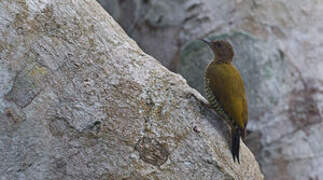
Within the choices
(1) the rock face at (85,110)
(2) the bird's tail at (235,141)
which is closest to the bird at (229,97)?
(2) the bird's tail at (235,141)

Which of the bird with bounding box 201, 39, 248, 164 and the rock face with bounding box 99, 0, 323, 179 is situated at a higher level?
the bird with bounding box 201, 39, 248, 164

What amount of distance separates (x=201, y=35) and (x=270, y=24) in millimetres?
730

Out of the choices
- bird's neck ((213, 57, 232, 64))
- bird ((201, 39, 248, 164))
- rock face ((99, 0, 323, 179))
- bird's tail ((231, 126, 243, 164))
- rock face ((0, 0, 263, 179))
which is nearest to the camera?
rock face ((0, 0, 263, 179))

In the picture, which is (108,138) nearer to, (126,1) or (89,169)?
(89,169)

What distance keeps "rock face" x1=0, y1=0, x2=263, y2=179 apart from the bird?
21cm

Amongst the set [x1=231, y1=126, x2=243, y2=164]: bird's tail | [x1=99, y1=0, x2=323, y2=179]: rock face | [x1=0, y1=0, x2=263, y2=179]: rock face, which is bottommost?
[x1=99, y1=0, x2=323, y2=179]: rock face

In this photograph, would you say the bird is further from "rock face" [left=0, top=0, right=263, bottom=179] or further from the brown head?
"rock face" [left=0, top=0, right=263, bottom=179]

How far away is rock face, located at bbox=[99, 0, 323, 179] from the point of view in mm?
4473

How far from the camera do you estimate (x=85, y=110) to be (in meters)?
2.74

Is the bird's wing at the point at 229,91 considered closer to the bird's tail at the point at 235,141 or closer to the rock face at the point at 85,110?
the bird's tail at the point at 235,141

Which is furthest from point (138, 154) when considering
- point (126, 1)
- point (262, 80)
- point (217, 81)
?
point (126, 1)

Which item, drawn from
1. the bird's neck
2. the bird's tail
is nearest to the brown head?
the bird's neck

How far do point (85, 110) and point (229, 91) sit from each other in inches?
46.9

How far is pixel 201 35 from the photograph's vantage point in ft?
Result: 15.4
